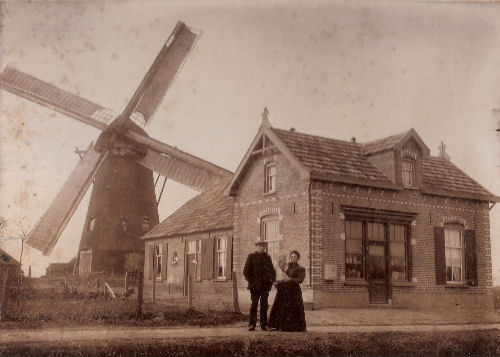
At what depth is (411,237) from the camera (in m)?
19.2

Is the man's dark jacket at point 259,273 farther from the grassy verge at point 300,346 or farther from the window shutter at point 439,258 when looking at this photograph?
the window shutter at point 439,258

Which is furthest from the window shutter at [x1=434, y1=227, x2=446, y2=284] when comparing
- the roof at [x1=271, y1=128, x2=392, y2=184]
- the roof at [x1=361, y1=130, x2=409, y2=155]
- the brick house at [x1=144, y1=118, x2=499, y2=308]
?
the roof at [x1=361, y1=130, x2=409, y2=155]

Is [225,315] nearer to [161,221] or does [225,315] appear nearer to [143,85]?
[143,85]

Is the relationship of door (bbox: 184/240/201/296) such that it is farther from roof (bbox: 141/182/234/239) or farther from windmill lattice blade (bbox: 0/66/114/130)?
windmill lattice blade (bbox: 0/66/114/130)

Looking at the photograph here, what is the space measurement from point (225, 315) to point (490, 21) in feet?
31.0

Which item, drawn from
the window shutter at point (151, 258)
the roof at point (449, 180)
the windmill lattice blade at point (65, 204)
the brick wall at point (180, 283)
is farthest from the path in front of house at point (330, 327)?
the window shutter at point (151, 258)

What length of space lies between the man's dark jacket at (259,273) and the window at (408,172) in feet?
28.7

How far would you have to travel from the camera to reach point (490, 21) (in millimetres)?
13195

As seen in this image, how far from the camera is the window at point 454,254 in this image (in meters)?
20.2

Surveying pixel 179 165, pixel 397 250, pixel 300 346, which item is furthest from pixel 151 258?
pixel 300 346

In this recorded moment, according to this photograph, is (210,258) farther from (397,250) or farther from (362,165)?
(397,250)

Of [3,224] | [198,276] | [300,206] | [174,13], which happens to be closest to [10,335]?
[3,224]

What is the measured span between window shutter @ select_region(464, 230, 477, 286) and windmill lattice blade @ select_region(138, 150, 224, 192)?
10.6 metres

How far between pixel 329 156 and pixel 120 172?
11.3m
